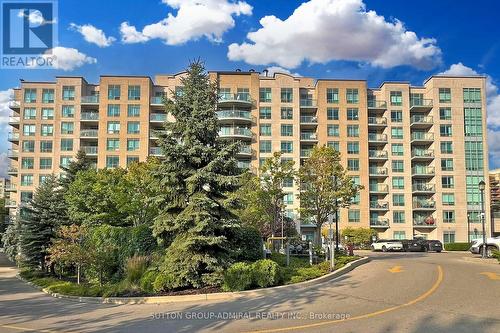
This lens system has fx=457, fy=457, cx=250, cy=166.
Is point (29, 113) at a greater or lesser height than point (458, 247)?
greater

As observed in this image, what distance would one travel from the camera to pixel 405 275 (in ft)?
63.2

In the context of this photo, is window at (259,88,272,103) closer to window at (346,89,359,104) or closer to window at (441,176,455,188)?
window at (346,89,359,104)

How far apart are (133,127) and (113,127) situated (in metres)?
3.20

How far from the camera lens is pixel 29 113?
2992 inches

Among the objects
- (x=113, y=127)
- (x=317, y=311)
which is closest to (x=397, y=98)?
(x=113, y=127)

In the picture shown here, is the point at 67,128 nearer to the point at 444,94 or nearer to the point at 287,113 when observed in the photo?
the point at 287,113

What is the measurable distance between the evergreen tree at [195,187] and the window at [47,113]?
62777mm

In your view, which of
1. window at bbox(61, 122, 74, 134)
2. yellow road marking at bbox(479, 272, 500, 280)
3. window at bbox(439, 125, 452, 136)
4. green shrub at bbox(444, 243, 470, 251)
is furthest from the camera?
window at bbox(439, 125, 452, 136)

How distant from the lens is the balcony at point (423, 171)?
74.7 m

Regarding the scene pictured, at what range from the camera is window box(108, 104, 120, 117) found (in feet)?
239

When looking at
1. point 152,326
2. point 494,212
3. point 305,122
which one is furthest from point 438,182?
point 152,326

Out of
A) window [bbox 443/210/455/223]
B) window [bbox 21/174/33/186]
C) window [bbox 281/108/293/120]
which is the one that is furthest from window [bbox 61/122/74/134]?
window [bbox 443/210/455/223]

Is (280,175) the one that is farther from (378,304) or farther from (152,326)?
(152,326)

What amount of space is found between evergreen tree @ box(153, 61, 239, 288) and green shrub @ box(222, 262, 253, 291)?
29.8 inches
